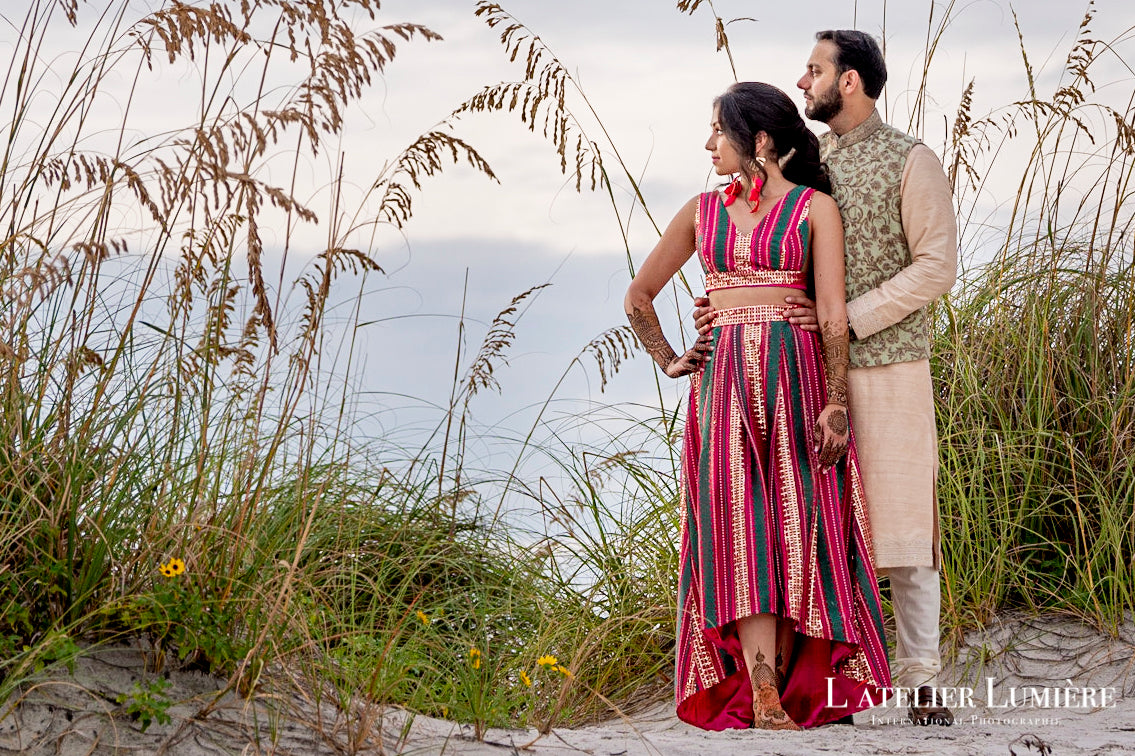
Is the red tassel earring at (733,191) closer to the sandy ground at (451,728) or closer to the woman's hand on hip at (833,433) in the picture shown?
the woman's hand on hip at (833,433)

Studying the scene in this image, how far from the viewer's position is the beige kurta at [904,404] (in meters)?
3.41

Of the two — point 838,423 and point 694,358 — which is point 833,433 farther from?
point 694,358

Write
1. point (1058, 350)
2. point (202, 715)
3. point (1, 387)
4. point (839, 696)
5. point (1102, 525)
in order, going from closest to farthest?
1. point (202, 715)
2. point (1, 387)
3. point (839, 696)
4. point (1102, 525)
5. point (1058, 350)

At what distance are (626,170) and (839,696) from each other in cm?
228

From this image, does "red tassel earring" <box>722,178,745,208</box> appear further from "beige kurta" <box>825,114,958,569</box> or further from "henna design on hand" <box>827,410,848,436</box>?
"henna design on hand" <box>827,410,848,436</box>

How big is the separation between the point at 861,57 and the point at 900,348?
2.95ft

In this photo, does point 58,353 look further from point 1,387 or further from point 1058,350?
point 1058,350

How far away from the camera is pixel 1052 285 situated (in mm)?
4840

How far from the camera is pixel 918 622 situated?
11.5 feet

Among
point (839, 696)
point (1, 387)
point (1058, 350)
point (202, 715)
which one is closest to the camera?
point (202, 715)

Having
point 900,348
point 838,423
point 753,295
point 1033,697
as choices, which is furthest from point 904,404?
point 1033,697

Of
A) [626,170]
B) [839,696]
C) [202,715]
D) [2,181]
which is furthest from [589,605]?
[2,181]

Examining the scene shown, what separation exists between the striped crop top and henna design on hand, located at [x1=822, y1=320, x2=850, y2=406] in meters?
0.20

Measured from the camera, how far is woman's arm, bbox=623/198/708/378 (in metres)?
3.65
